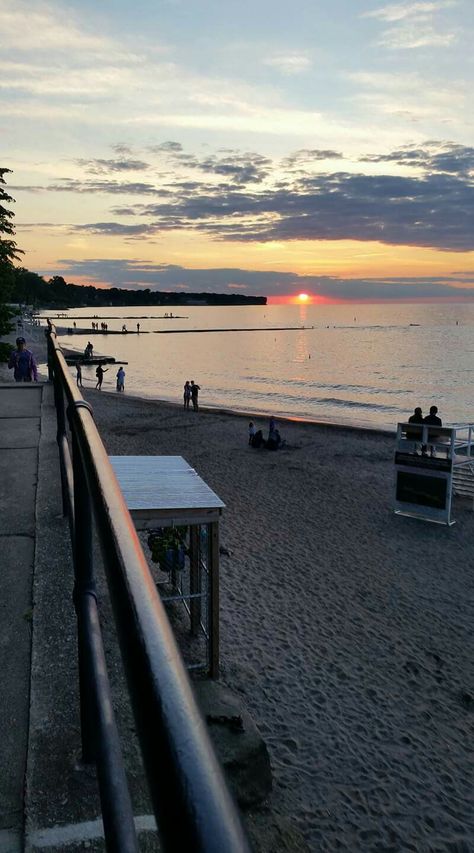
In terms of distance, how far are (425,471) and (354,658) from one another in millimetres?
7521

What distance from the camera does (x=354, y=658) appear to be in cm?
963

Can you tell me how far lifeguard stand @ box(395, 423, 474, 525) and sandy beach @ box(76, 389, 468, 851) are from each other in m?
0.44

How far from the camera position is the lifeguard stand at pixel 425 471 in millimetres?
15852

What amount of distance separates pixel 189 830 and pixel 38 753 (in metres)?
2.01

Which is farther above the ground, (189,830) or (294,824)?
(189,830)

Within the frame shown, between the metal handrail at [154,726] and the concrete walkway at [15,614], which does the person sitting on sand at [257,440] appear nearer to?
the concrete walkway at [15,614]

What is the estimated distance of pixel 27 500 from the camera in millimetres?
4699

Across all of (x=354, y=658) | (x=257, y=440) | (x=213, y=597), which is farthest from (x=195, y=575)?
(x=257, y=440)

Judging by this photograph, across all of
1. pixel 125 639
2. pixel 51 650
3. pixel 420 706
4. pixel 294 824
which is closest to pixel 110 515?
pixel 125 639

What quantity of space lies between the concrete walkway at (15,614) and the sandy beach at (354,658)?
410 cm

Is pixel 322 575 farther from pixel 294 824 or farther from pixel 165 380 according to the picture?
pixel 165 380

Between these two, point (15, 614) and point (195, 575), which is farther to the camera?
point (195, 575)

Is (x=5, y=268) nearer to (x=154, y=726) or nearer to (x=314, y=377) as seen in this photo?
(x=154, y=726)

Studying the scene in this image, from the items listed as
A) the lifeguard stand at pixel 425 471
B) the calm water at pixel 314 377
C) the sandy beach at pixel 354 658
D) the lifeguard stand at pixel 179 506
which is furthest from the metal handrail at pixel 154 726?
the calm water at pixel 314 377
